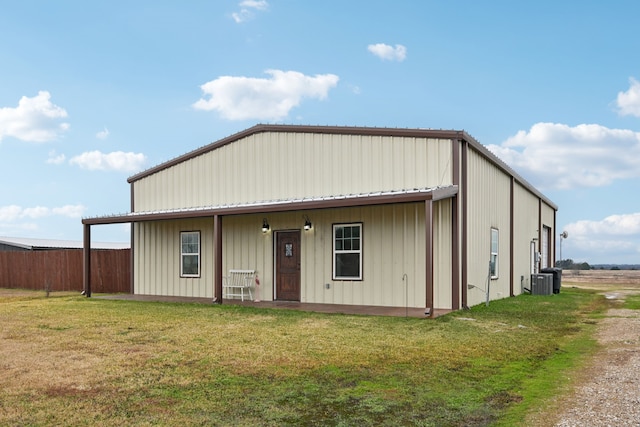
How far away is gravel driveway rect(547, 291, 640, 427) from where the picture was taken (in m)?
4.64

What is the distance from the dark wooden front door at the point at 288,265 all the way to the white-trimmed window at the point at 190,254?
2961 mm

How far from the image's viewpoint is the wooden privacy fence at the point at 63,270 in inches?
804

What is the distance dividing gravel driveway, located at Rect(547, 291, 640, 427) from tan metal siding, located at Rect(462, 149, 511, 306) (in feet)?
15.5

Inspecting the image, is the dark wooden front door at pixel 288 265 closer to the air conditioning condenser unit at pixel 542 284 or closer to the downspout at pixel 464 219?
the downspout at pixel 464 219

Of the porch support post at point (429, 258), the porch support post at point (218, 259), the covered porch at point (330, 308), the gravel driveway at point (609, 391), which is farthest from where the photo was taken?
the porch support post at point (218, 259)

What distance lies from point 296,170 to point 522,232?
9.29m

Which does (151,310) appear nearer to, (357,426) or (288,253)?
(288,253)

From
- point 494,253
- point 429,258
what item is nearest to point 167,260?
point 429,258

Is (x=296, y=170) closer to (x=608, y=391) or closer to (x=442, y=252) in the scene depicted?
(x=442, y=252)

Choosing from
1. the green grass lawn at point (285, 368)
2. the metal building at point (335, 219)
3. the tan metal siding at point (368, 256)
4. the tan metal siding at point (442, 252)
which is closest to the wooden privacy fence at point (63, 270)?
→ the metal building at point (335, 219)

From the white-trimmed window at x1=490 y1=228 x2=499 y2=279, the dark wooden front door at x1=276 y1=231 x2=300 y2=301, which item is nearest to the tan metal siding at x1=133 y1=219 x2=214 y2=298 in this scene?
the dark wooden front door at x1=276 y1=231 x2=300 y2=301

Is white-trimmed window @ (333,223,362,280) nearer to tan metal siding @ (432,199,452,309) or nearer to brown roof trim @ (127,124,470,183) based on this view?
tan metal siding @ (432,199,452,309)

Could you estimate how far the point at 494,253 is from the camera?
15805mm

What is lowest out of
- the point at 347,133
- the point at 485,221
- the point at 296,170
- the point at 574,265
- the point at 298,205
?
the point at 574,265
